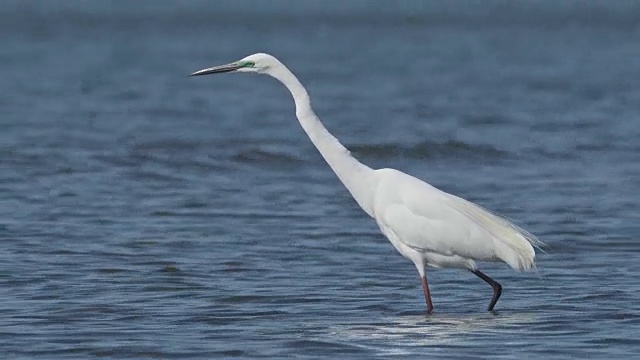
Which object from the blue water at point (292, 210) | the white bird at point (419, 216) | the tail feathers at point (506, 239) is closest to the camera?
the blue water at point (292, 210)

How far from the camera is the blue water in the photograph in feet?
27.7

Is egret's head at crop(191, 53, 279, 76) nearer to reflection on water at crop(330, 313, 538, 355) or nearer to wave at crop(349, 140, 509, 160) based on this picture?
reflection on water at crop(330, 313, 538, 355)

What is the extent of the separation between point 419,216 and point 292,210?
4.34 m

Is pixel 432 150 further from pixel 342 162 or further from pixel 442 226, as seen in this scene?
pixel 442 226

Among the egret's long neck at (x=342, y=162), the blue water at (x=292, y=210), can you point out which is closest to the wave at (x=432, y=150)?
the blue water at (x=292, y=210)

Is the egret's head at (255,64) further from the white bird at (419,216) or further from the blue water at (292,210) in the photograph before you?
the blue water at (292,210)

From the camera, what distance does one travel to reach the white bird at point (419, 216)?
885 centimetres

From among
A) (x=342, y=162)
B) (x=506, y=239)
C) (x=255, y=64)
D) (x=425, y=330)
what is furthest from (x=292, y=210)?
(x=425, y=330)

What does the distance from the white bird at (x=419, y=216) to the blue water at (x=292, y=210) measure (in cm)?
34

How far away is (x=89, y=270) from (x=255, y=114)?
1150 centimetres

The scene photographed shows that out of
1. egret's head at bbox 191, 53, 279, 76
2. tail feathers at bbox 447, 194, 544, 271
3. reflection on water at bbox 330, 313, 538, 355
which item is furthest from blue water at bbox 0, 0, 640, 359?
egret's head at bbox 191, 53, 279, 76

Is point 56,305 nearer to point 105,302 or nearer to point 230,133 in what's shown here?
point 105,302

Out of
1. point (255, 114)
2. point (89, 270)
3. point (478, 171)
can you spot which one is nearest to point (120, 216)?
point (89, 270)

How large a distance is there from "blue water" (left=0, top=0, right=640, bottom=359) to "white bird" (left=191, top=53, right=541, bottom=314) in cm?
34
